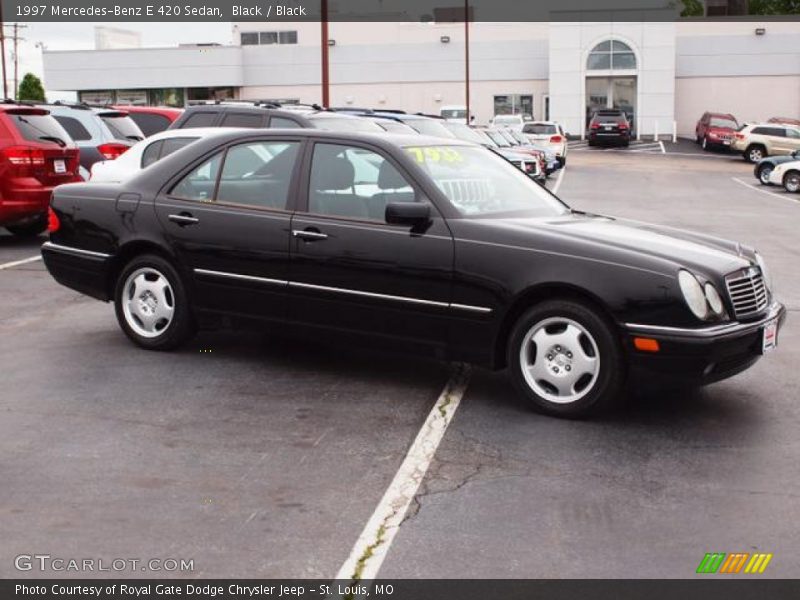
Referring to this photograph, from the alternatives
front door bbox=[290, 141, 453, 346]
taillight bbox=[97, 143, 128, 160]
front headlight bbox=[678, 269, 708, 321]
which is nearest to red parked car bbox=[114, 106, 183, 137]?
taillight bbox=[97, 143, 128, 160]

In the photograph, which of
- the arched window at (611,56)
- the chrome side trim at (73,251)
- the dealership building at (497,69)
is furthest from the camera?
the dealership building at (497,69)

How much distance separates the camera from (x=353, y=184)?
677 cm

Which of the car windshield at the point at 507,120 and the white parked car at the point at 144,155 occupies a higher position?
the car windshield at the point at 507,120

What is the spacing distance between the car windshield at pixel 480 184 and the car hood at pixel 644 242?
0.22m

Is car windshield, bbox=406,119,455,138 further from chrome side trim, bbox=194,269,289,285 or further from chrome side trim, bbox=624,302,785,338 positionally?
chrome side trim, bbox=624,302,785,338

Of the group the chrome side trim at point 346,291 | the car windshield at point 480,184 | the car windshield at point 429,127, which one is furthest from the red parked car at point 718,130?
the chrome side trim at point 346,291

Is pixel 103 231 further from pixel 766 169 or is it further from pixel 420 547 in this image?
pixel 766 169

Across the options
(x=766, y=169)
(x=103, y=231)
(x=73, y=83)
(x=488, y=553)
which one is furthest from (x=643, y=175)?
(x=73, y=83)

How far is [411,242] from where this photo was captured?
6383 mm

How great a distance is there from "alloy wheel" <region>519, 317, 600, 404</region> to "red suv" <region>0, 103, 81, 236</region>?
847cm

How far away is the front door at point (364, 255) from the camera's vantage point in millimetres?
6336

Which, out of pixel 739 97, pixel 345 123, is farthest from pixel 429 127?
pixel 739 97

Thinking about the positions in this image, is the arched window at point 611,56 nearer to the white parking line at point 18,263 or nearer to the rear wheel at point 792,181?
the rear wheel at point 792,181
